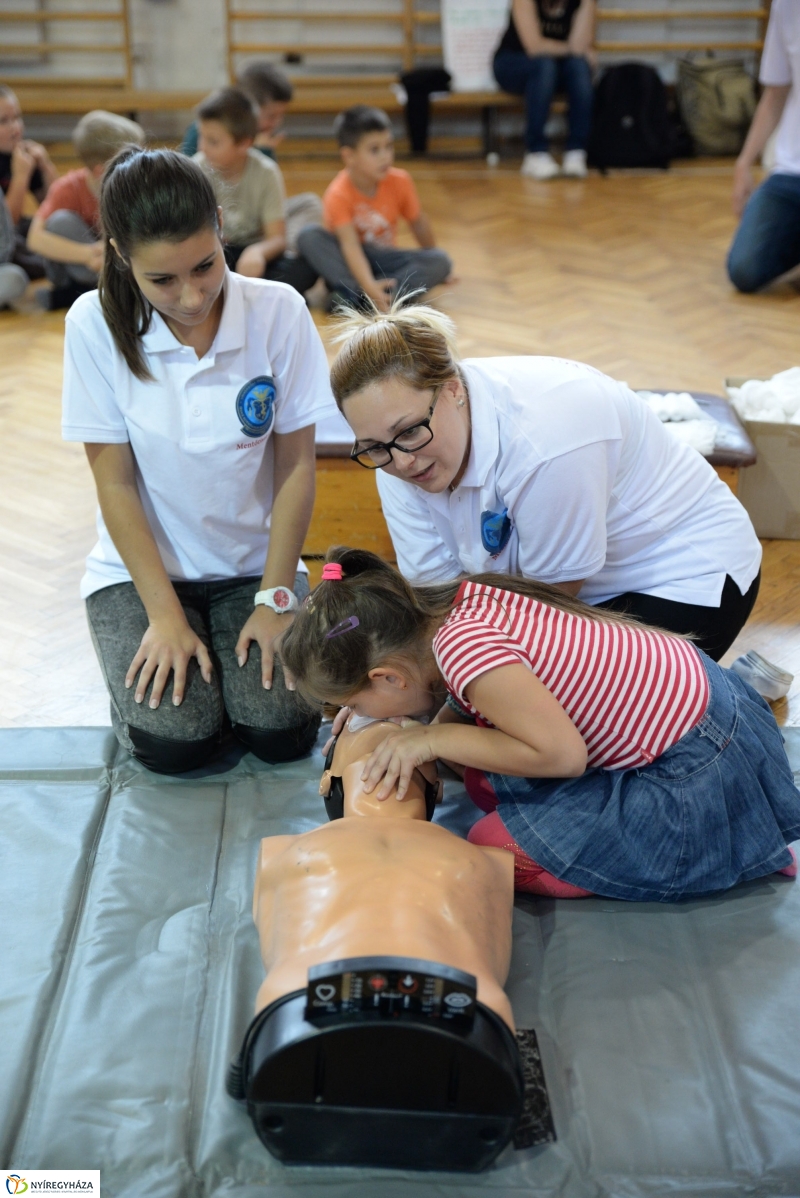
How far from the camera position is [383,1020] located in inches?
40.8

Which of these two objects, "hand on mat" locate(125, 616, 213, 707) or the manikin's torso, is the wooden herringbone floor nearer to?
"hand on mat" locate(125, 616, 213, 707)

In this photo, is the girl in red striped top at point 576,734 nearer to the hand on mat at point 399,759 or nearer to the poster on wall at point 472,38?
the hand on mat at point 399,759

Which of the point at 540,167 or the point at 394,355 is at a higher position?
the point at 394,355

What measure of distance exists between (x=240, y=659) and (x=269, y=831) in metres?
0.28

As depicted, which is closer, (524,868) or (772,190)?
(524,868)

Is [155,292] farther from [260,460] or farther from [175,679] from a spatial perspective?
[175,679]

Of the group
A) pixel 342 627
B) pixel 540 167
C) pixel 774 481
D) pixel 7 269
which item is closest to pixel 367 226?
pixel 7 269

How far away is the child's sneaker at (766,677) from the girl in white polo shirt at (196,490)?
2.36 ft

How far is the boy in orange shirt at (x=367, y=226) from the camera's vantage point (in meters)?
3.52

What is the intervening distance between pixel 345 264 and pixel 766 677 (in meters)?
2.27

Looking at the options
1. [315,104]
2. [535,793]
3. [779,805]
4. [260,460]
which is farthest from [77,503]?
[315,104]

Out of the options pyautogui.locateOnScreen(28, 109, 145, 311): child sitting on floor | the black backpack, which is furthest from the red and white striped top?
the black backpack

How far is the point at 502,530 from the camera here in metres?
1.55

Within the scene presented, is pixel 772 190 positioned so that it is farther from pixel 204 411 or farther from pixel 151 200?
pixel 151 200
